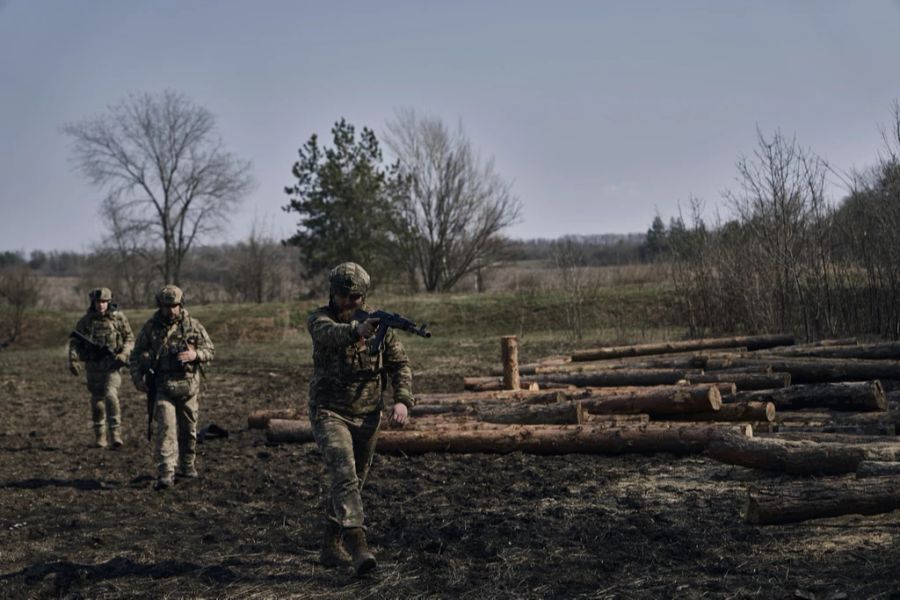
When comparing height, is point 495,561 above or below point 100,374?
below

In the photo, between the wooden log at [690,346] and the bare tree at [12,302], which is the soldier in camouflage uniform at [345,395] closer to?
the wooden log at [690,346]

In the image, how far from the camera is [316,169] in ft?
154

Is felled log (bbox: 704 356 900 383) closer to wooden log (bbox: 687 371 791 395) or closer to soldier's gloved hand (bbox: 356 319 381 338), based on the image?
wooden log (bbox: 687 371 791 395)

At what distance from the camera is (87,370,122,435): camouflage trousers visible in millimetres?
11078

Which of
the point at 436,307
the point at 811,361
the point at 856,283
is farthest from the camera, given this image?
the point at 436,307

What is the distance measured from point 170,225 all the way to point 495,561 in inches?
2053

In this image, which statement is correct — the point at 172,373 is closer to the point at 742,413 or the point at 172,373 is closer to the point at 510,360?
the point at 510,360

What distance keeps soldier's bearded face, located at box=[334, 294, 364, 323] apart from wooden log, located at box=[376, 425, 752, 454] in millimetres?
4297

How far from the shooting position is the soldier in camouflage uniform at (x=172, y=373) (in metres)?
8.85

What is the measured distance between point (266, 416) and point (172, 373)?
11.7ft

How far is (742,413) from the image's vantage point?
33.7 ft

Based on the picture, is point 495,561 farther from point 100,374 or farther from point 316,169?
point 316,169

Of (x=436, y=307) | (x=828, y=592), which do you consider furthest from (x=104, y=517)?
(x=436, y=307)

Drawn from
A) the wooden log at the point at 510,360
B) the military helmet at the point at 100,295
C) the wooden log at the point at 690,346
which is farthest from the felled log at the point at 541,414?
the wooden log at the point at 690,346
